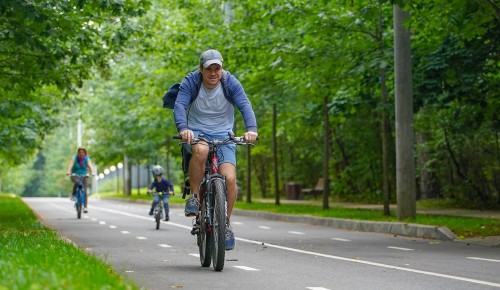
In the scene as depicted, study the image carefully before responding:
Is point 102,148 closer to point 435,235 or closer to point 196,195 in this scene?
point 435,235

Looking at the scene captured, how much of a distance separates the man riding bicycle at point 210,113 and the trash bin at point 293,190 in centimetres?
3350

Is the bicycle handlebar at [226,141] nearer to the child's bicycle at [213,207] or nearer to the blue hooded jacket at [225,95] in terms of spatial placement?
the child's bicycle at [213,207]

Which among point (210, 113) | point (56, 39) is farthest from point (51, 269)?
point (56, 39)

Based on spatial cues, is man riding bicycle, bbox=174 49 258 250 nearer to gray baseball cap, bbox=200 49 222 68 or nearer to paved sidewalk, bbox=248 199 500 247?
gray baseball cap, bbox=200 49 222 68

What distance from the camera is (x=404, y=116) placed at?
838 inches

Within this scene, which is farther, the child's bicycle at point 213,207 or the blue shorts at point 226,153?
the blue shorts at point 226,153

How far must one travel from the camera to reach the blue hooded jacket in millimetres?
10781

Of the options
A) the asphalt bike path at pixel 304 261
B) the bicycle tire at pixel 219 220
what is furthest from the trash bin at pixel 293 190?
the bicycle tire at pixel 219 220

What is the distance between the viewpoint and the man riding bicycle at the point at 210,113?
10781 mm

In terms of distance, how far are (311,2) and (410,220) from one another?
507 centimetres

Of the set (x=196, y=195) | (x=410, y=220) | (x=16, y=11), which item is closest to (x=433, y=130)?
(x=410, y=220)

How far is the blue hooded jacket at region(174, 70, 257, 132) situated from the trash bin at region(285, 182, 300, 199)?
3351 cm

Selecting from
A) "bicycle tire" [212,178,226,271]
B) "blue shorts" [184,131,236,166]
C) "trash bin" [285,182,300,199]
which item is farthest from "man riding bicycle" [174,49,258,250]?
"trash bin" [285,182,300,199]

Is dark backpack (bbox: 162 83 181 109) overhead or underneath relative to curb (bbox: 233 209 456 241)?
overhead
